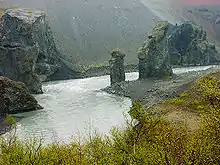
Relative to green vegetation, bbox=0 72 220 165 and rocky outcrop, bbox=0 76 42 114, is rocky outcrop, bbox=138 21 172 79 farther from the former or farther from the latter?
green vegetation, bbox=0 72 220 165

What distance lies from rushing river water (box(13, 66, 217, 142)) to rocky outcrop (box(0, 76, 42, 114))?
2.94m

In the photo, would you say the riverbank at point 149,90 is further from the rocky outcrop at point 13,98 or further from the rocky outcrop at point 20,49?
the rocky outcrop at point 13,98

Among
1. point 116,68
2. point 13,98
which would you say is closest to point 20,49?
point 116,68

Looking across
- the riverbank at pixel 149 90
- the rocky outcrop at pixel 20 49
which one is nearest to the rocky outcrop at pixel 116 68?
the riverbank at pixel 149 90

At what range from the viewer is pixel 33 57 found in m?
137

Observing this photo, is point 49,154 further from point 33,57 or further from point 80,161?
point 33,57

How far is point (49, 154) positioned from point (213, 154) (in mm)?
17688

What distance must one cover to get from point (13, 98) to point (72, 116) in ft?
60.0

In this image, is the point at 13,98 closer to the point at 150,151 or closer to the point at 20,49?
the point at 20,49

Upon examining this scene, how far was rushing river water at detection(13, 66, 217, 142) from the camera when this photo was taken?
76.7 m

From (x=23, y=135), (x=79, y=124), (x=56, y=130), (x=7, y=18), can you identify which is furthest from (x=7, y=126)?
(x=7, y=18)

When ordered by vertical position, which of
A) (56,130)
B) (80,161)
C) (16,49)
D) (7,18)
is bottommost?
(56,130)

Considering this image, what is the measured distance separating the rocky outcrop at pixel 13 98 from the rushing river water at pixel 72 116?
2944 millimetres

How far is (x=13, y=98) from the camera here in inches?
3728
